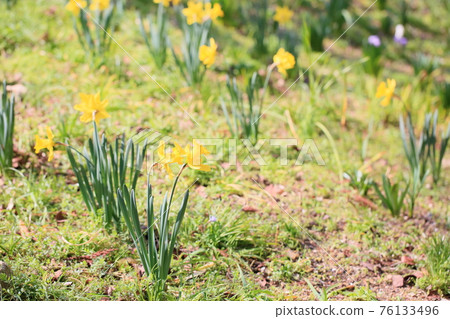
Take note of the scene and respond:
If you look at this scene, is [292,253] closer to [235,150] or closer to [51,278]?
[235,150]

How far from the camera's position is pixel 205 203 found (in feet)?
7.90

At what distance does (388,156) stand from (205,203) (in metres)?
1.52

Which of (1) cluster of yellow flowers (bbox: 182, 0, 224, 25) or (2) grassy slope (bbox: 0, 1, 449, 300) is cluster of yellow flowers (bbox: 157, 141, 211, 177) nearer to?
(2) grassy slope (bbox: 0, 1, 449, 300)

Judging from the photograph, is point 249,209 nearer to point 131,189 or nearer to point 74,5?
point 131,189

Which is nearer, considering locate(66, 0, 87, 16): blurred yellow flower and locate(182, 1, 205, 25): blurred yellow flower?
locate(182, 1, 205, 25): blurred yellow flower

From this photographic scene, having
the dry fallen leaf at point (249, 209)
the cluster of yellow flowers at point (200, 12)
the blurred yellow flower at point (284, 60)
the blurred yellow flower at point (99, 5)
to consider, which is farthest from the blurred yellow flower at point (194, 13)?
the dry fallen leaf at point (249, 209)

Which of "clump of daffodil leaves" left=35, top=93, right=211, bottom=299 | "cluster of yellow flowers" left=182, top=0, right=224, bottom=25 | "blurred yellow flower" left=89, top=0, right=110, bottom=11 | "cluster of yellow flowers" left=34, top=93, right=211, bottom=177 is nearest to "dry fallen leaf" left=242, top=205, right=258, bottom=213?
"clump of daffodil leaves" left=35, top=93, right=211, bottom=299

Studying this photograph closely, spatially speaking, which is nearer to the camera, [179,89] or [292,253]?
[292,253]

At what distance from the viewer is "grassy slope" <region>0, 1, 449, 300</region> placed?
1982mm

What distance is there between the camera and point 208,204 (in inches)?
94.2

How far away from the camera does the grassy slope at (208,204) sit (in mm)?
1982

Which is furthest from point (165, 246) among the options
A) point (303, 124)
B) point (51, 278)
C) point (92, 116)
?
point (303, 124)

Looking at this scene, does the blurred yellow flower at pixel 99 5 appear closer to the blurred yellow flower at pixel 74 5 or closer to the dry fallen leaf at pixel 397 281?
the blurred yellow flower at pixel 74 5

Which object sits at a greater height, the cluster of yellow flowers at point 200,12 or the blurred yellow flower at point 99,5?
the blurred yellow flower at point 99,5
